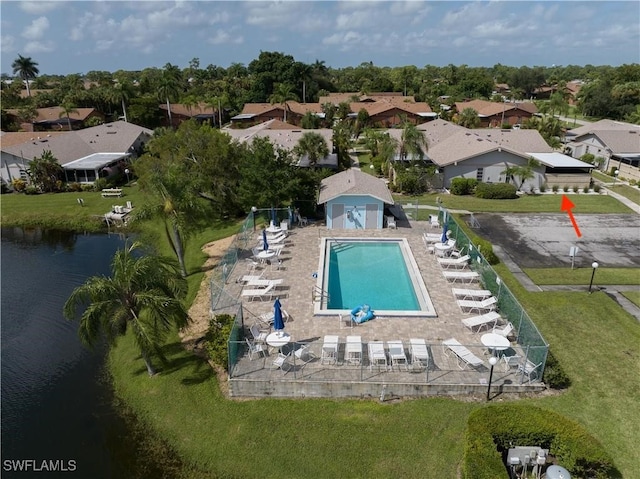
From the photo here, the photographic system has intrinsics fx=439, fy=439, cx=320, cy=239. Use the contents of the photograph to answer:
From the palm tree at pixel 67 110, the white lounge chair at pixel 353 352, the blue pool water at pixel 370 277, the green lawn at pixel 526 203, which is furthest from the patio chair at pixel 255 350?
the palm tree at pixel 67 110

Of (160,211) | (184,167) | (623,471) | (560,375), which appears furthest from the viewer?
(184,167)

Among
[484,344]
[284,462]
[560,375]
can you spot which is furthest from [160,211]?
[560,375]

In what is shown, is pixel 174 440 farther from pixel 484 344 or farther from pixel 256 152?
pixel 256 152

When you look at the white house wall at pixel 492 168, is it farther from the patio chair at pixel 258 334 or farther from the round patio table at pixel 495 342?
the patio chair at pixel 258 334

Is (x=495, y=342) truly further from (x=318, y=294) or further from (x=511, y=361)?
(x=318, y=294)

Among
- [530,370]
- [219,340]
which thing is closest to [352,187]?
[219,340]

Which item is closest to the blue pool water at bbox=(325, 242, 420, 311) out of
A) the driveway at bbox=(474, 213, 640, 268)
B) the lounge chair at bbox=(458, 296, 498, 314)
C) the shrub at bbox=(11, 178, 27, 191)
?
the lounge chair at bbox=(458, 296, 498, 314)
